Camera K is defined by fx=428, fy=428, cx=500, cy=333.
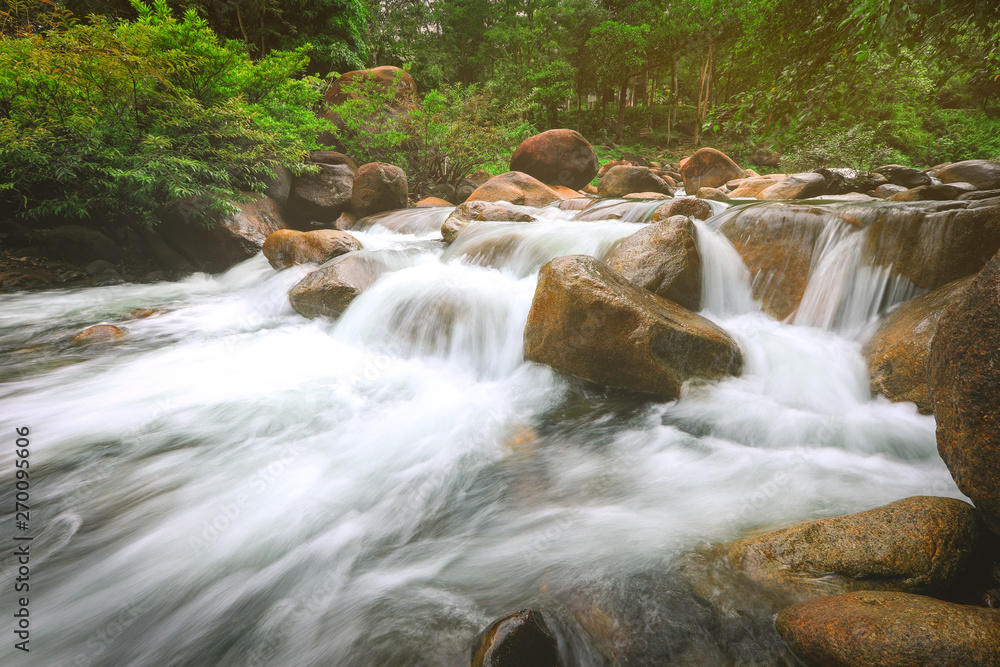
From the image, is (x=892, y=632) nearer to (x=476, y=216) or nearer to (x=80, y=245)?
(x=476, y=216)

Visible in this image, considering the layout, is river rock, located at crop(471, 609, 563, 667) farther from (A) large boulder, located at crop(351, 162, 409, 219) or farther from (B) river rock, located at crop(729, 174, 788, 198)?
(B) river rock, located at crop(729, 174, 788, 198)

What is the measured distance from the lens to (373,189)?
11.0 meters

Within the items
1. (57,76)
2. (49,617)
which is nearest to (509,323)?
(49,617)

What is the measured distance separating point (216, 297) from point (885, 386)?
8.82m

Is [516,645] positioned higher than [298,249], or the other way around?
[298,249]

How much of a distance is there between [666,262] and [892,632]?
12.0 feet

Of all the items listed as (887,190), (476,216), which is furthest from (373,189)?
(887,190)

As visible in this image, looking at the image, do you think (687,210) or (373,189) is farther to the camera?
(373,189)

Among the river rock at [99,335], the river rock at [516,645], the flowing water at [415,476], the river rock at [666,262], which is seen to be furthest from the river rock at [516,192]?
the river rock at [516,645]

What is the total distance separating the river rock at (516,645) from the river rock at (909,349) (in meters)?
3.30

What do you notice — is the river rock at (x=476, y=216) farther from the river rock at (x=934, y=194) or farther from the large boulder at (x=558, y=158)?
the large boulder at (x=558, y=158)

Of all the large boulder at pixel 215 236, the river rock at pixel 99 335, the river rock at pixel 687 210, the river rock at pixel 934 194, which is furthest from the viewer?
the river rock at pixel 934 194

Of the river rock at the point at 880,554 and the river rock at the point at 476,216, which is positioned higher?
the river rock at the point at 476,216

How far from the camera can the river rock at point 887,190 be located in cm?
1097
